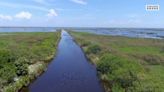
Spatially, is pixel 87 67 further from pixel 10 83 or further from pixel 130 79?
pixel 10 83

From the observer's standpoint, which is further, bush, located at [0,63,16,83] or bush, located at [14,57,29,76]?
bush, located at [14,57,29,76]

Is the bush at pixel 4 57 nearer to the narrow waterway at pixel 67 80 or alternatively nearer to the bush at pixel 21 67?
the bush at pixel 21 67

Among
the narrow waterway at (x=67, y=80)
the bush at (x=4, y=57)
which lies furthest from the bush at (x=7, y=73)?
the narrow waterway at (x=67, y=80)

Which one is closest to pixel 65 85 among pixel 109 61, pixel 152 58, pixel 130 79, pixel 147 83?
pixel 109 61

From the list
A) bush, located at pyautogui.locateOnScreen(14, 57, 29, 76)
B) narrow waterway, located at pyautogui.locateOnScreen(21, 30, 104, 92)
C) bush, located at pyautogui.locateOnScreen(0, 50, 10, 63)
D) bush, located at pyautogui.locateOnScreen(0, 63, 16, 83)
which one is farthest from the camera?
bush, located at pyautogui.locateOnScreen(14, 57, 29, 76)

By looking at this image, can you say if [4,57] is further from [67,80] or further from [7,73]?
[67,80]

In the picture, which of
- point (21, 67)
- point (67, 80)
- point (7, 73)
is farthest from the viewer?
point (67, 80)

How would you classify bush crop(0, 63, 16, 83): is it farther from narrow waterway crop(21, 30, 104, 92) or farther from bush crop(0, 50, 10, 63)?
narrow waterway crop(21, 30, 104, 92)

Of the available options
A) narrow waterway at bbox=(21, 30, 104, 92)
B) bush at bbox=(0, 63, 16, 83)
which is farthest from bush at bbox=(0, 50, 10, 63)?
narrow waterway at bbox=(21, 30, 104, 92)

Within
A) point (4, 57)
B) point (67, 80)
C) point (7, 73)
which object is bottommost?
point (67, 80)

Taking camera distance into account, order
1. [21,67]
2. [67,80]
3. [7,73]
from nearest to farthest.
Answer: [7,73] → [21,67] → [67,80]

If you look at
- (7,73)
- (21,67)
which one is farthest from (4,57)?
(7,73)
